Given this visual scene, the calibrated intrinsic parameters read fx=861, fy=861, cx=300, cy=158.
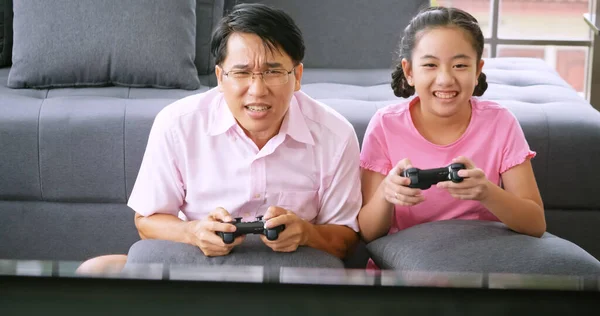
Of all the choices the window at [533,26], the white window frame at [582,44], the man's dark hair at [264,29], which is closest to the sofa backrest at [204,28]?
the man's dark hair at [264,29]

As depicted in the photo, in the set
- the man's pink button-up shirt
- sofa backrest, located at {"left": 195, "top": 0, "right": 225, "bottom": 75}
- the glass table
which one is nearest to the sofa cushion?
the man's pink button-up shirt

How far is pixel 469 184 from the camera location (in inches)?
61.4

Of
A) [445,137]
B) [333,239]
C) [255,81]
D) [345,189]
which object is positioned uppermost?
[255,81]

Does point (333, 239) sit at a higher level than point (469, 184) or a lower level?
lower

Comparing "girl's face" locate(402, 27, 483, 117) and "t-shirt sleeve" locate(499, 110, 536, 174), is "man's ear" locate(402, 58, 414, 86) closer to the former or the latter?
"girl's face" locate(402, 27, 483, 117)

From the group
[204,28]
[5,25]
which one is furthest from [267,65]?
[5,25]

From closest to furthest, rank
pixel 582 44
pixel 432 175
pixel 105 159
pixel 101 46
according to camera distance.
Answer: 1. pixel 432 175
2. pixel 105 159
3. pixel 101 46
4. pixel 582 44

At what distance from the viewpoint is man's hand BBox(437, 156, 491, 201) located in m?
1.55

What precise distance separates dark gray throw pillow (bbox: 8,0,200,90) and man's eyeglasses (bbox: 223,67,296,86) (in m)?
1.05

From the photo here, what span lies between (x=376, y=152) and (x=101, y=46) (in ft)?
3.80

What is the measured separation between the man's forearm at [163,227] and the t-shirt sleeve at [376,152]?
41cm

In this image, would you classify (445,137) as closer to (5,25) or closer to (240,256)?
(240,256)

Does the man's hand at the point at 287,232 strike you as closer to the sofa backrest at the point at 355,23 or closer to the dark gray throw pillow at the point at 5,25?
the sofa backrest at the point at 355,23

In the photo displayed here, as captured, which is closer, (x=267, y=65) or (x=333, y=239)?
(x=267, y=65)
